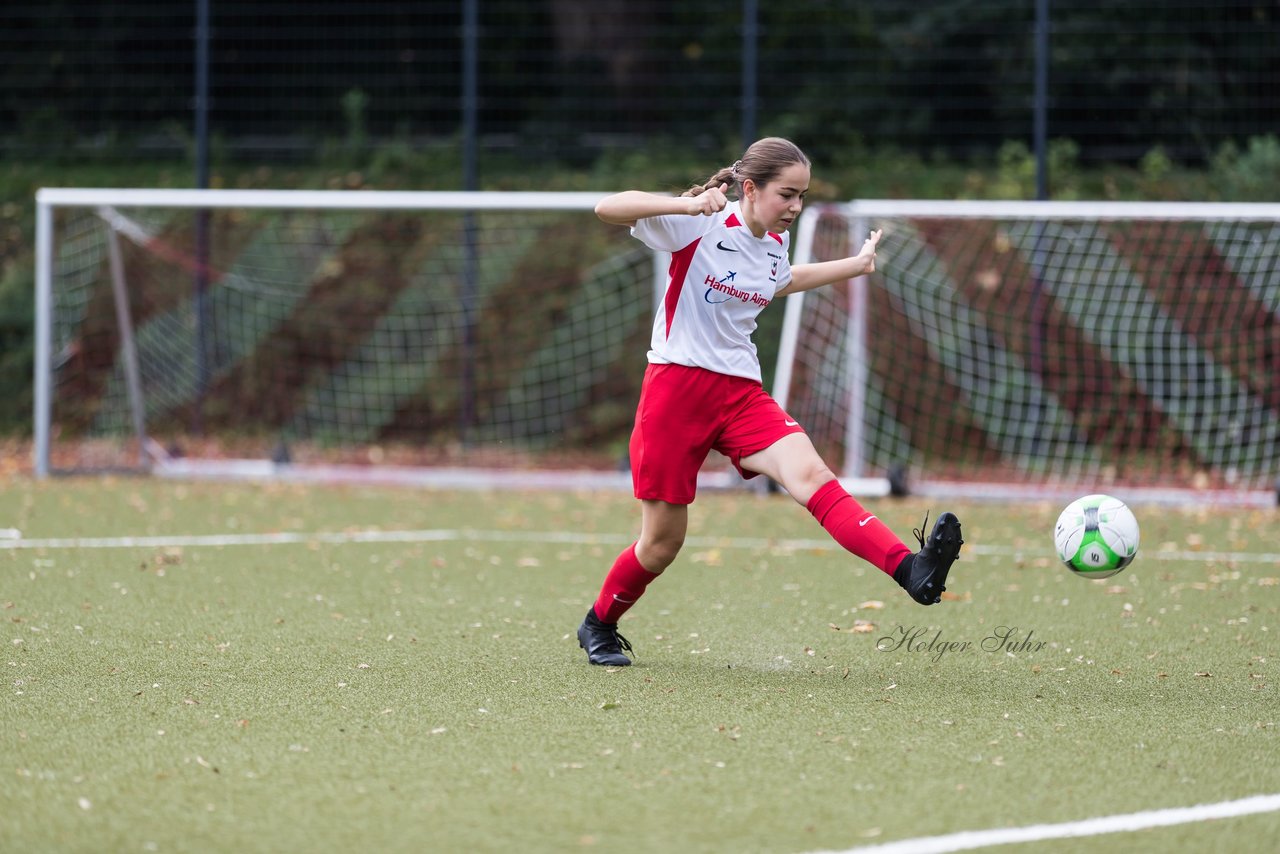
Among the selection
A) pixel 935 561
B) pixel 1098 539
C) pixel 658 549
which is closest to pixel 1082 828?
pixel 935 561

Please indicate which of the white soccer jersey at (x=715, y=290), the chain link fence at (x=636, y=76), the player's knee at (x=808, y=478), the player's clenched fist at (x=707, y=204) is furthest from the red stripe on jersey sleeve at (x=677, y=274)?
the chain link fence at (x=636, y=76)

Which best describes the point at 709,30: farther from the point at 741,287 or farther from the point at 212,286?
the point at 741,287

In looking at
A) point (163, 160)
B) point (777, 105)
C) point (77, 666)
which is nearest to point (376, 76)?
point (163, 160)

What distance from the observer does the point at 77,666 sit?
5430mm

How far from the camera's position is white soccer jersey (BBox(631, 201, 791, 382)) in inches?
210

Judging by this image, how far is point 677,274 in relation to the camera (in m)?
5.36

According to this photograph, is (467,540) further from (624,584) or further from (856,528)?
(856,528)

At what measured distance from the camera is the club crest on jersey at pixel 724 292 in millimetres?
5336

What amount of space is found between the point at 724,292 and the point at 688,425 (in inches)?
18.3

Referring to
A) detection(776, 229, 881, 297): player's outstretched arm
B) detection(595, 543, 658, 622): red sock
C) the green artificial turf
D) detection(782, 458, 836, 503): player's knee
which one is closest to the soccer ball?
the green artificial turf

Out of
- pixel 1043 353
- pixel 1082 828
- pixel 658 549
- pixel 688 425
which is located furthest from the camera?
pixel 1043 353

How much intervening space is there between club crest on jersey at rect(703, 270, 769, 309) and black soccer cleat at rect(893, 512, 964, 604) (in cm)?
101

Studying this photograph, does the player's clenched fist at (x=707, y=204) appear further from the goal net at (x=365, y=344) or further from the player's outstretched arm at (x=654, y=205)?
the goal net at (x=365, y=344)

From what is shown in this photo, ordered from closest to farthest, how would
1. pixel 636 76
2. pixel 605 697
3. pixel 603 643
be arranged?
pixel 605 697 < pixel 603 643 < pixel 636 76
